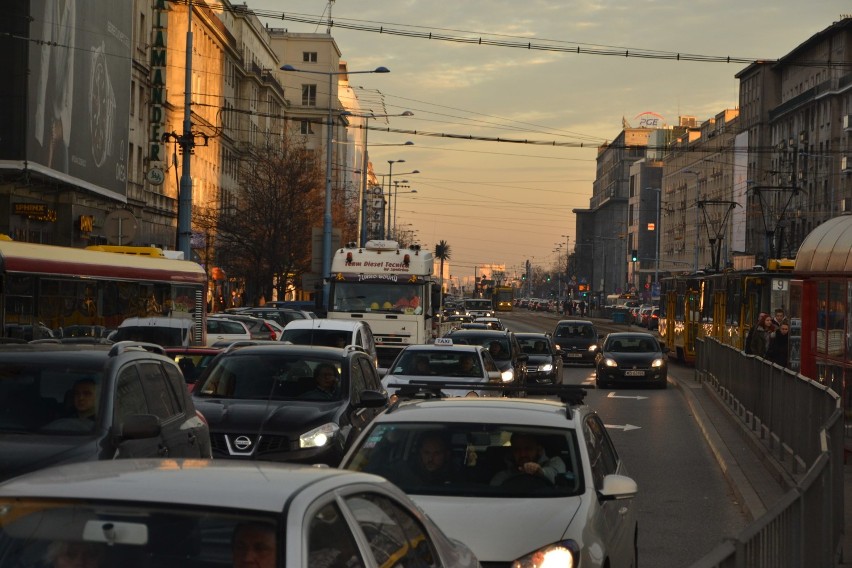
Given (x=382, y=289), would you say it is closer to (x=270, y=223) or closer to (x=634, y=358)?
(x=634, y=358)

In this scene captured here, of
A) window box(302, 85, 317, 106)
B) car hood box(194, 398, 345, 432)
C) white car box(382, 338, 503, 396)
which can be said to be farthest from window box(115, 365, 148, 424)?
window box(302, 85, 317, 106)

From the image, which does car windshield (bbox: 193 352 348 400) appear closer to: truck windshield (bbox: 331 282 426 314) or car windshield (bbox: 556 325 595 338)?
truck windshield (bbox: 331 282 426 314)

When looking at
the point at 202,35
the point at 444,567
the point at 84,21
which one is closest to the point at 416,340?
the point at 84,21

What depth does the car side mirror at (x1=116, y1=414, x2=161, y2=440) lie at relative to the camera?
8.91 meters

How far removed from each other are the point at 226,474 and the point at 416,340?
30622 mm

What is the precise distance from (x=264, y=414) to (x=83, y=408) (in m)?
3.93

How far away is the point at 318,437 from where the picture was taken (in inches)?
524

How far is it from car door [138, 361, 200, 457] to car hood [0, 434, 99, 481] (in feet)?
2.86

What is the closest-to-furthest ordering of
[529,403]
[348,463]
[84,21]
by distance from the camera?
[348,463] → [529,403] → [84,21]

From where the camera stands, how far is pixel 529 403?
896 cm

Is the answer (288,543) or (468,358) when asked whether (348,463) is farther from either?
(468,358)

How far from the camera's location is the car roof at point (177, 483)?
422cm

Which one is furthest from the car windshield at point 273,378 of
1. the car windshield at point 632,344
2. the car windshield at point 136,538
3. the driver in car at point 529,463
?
the car windshield at point 632,344

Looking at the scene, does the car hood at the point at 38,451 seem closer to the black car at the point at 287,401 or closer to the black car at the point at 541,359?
the black car at the point at 287,401
